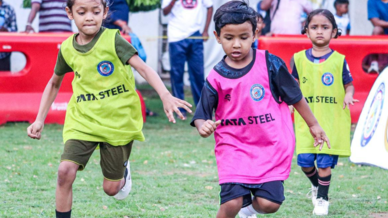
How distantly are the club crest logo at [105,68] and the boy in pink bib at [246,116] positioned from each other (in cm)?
84

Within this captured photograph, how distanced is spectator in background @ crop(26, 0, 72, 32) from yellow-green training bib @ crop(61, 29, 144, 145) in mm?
5609

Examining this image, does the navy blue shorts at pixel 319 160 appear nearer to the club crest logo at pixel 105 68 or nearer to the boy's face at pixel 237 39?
the boy's face at pixel 237 39

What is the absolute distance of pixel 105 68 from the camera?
14.9 feet

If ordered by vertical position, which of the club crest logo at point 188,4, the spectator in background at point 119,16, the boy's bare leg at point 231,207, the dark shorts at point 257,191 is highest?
the dark shorts at point 257,191

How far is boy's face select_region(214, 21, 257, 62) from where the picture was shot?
398 centimetres

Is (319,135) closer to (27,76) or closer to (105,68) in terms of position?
(105,68)

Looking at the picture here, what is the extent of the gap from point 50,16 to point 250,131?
268 inches

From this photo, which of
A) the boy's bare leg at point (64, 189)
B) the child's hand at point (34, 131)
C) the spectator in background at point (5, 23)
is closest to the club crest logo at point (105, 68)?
the child's hand at point (34, 131)

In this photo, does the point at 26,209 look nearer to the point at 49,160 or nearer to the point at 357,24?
the point at 49,160

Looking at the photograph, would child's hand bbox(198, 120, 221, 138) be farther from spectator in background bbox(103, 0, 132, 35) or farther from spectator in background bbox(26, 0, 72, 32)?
spectator in background bbox(26, 0, 72, 32)

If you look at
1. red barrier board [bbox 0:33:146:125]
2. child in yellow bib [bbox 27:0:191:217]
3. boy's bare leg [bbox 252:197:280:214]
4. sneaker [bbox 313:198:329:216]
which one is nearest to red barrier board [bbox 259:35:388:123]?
red barrier board [bbox 0:33:146:125]

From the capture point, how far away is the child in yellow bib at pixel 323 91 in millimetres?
5652

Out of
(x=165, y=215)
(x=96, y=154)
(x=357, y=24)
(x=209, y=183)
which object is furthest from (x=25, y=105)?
(x=357, y=24)

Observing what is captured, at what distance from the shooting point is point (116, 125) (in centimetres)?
462
